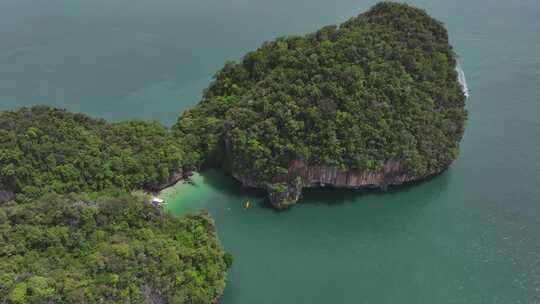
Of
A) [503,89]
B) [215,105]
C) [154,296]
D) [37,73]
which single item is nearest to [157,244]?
[154,296]

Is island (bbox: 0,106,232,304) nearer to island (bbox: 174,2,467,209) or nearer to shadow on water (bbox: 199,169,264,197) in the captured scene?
shadow on water (bbox: 199,169,264,197)

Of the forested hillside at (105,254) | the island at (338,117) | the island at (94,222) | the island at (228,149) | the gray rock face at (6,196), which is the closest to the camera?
the forested hillside at (105,254)

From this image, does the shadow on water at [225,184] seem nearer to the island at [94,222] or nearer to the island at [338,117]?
the island at [338,117]

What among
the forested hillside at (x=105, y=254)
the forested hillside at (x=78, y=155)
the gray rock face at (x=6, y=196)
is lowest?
the forested hillside at (x=105, y=254)

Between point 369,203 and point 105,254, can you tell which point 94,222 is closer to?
point 105,254

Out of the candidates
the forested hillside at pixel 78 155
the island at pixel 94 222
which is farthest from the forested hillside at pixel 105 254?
the forested hillside at pixel 78 155
